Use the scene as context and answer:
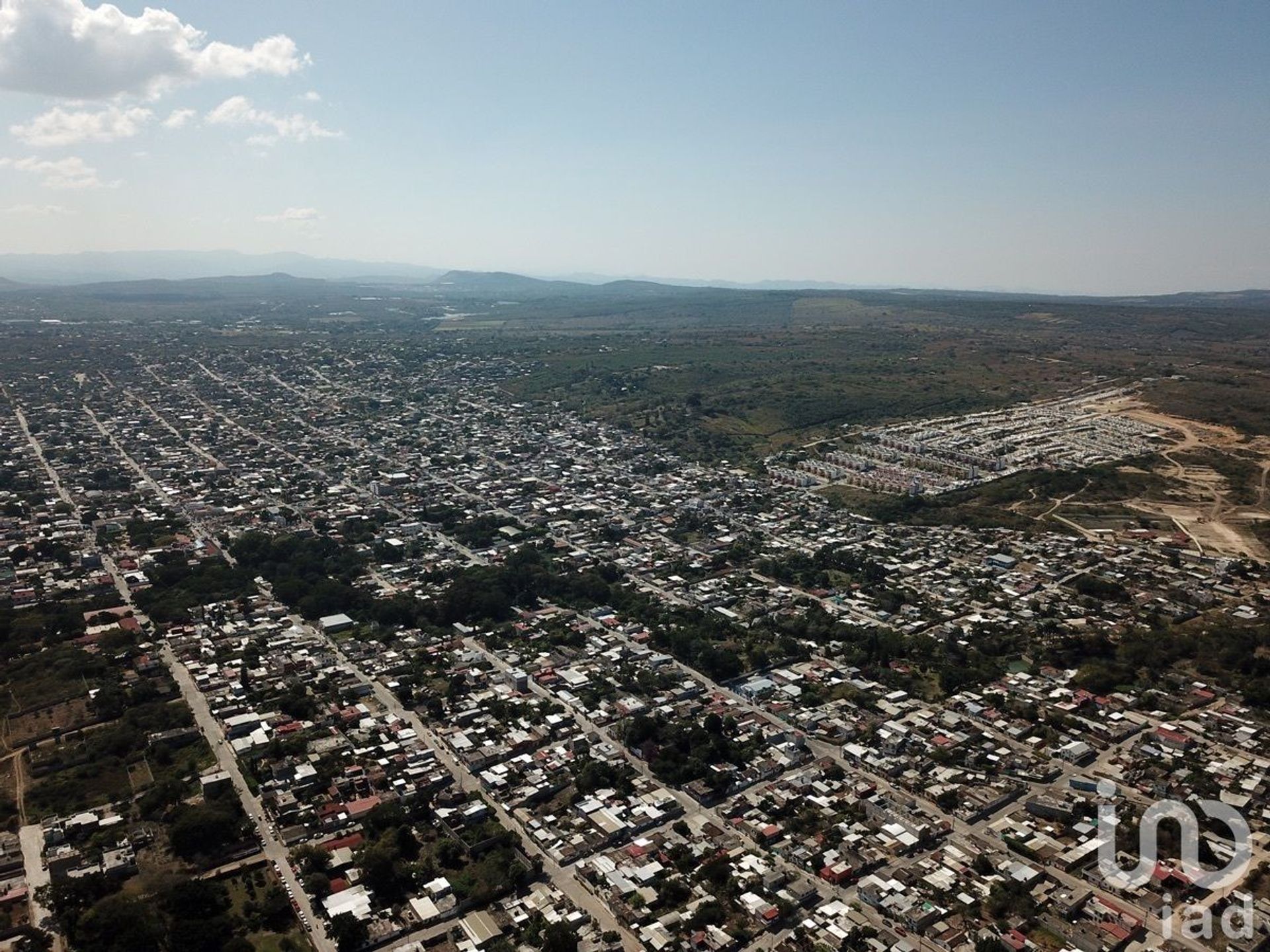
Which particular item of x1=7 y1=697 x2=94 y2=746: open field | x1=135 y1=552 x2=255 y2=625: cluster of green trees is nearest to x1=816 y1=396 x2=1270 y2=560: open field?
x1=135 y1=552 x2=255 y2=625: cluster of green trees

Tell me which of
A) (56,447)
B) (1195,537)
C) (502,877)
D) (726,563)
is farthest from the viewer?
(56,447)

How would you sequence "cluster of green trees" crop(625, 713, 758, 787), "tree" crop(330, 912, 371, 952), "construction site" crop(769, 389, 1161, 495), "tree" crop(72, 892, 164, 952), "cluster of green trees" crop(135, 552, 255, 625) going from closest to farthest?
"tree" crop(72, 892, 164, 952), "tree" crop(330, 912, 371, 952), "cluster of green trees" crop(625, 713, 758, 787), "cluster of green trees" crop(135, 552, 255, 625), "construction site" crop(769, 389, 1161, 495)

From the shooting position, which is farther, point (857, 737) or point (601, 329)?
point (601, 329)

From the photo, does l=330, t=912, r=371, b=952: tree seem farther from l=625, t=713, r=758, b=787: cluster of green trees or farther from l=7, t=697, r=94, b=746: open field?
l=7, t=697, r=94, b=746: open field

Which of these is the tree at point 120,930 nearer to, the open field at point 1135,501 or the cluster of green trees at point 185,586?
the cluster of green trees at point 185,586

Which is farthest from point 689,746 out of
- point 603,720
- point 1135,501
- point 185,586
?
point 1135,501

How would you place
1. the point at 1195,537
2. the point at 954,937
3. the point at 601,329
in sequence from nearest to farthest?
the point at 954,937 → the point at 1195,537 → the point at 601,329

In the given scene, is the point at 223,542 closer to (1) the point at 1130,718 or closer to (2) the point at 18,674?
(2) the point at 18,674

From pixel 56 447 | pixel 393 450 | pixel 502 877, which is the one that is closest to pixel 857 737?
pixel 502 877
